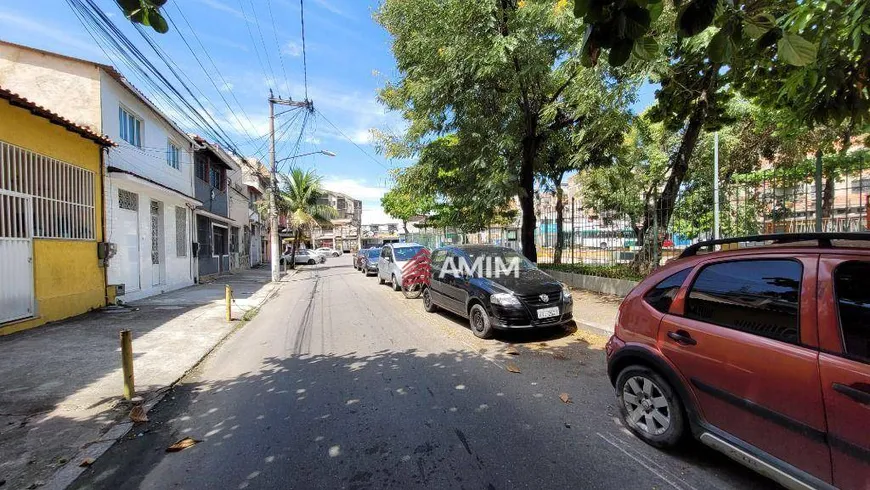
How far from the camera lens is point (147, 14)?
2232mm

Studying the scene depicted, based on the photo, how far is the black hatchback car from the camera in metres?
6.23

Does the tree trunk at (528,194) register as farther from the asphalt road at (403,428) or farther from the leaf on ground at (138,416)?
the leaf on ground at (138,416)

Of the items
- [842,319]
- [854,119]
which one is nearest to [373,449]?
[842,319]

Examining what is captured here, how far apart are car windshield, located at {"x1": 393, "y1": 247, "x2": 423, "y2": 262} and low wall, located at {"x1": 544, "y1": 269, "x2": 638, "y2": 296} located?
5160 millimetres

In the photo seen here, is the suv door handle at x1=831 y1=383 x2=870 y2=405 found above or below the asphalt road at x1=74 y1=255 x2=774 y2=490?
above

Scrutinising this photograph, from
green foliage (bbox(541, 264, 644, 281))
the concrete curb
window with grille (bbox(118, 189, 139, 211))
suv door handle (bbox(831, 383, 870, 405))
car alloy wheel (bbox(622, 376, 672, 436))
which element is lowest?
the concrete curb

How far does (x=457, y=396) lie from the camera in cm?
421

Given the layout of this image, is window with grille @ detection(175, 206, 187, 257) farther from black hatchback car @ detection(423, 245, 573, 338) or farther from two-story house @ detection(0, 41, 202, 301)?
black hatchback car @ detection(423, 245, 573, 338)

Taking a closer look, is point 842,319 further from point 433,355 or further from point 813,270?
point 433,355

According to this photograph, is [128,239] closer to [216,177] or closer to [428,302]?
[428,302]

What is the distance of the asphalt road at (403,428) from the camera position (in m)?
2.81

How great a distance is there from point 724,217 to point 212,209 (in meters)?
20.7

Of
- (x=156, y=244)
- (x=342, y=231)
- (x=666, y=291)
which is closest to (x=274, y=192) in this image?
(x=156, y=244)

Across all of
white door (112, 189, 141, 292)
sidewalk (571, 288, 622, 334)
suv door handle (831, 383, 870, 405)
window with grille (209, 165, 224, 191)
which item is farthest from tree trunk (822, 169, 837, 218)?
window with grille (209, 165, 224, 191)
